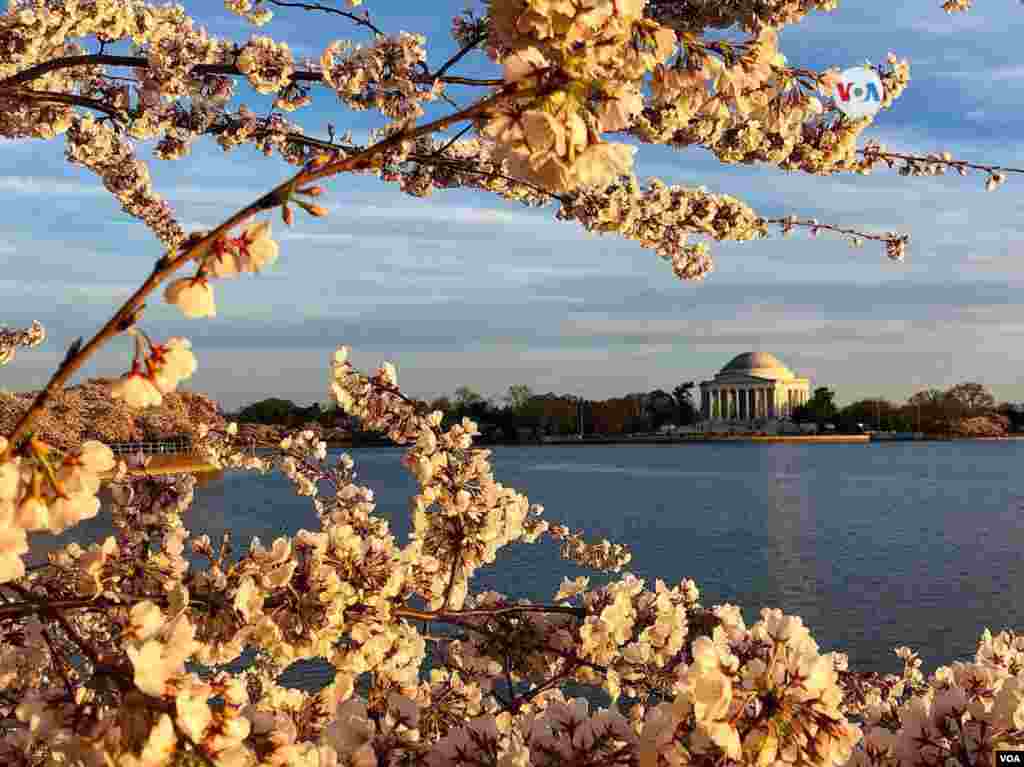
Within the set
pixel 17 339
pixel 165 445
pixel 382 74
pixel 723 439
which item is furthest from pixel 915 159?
pixel 723 439

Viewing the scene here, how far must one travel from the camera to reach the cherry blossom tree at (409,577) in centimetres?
150

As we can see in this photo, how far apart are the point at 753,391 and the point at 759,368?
4105 mm

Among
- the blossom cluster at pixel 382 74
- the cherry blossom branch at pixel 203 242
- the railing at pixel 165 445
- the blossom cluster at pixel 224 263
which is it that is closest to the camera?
the cherry blossom branch at pixel 203 242

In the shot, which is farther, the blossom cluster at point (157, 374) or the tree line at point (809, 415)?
the tree line at point (809, 415)

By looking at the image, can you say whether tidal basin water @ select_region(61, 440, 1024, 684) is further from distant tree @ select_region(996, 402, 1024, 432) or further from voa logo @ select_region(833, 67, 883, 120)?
distant tree @ select_region(996, 402, 1024, 432)

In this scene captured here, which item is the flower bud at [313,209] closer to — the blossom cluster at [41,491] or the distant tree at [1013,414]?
the blossom cluster at [41,491]

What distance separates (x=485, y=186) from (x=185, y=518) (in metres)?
38.9

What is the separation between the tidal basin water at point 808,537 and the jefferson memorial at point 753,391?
8120 cm

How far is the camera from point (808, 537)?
35406mm

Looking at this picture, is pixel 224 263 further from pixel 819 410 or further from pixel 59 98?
pixel 819 410

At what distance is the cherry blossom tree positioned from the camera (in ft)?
4.93

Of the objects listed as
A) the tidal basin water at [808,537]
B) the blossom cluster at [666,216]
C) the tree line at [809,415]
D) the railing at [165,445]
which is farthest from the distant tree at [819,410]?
the blossom cluster at [666,216]

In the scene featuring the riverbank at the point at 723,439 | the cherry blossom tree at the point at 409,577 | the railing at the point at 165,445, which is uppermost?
the cherry blossom tree at the point at 409,577

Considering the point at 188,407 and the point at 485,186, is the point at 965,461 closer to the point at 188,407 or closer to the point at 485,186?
the point at 188,407
